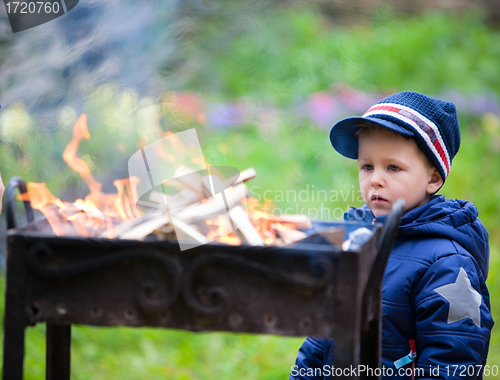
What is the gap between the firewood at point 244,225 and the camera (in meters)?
1.46

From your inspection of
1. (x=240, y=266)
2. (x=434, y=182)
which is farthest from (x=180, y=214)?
(x=434, y=182)

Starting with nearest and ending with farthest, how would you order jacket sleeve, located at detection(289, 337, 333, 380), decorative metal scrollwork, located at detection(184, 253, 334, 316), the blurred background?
decorative metal scrollwork, located at detection(184, 253, 334, 316) → jacket sleeve, located at detection(289, 337, 333, 380) → the blurred background

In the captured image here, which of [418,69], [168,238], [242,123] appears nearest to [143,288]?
[168,238]

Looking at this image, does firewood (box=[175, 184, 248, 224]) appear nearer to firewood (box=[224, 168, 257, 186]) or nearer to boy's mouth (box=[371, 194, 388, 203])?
firewood (box=[224, 168, 257, 186])

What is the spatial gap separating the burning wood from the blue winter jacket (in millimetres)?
392

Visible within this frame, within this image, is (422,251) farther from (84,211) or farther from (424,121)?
(84,211)

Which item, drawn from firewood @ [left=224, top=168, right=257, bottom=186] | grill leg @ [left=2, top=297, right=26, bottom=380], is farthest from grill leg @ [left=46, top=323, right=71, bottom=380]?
firewood @ [left=224, top=168, right=257, bottom=186]

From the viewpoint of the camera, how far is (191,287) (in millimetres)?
1326

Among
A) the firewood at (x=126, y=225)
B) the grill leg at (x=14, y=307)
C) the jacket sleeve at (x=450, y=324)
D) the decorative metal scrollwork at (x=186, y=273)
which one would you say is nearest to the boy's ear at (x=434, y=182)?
the jacket sleeve at (x=450, y=324)

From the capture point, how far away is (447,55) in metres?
6.44

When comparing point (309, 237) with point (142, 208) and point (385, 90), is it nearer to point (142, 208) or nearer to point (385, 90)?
point (142, 208)

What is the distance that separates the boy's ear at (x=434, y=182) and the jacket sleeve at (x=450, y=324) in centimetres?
32

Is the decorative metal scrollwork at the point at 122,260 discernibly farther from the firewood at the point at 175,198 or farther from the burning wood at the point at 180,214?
the firewood at the point at 175,198

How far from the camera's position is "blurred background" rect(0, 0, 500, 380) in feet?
11.0
